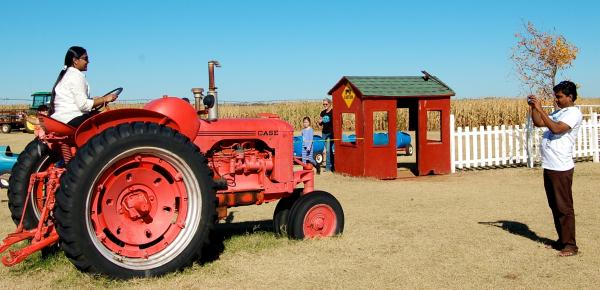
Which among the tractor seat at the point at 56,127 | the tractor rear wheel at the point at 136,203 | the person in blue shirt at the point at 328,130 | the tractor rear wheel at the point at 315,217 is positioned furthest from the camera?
the person in blue shirt at the point at 328,130

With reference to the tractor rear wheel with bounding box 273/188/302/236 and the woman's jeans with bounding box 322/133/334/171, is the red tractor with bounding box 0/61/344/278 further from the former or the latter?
the woman's jeans with bounding box 322/133/334/171

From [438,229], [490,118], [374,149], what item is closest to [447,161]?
[374,149]

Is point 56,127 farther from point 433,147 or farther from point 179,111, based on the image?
point 433,147

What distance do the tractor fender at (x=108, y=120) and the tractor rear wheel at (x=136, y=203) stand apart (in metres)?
0.25

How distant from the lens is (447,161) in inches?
538

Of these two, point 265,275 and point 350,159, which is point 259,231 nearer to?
point 265,275

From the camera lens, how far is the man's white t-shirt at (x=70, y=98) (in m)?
5.28

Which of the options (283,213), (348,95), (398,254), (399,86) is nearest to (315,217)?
(283,213)

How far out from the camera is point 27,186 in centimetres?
601

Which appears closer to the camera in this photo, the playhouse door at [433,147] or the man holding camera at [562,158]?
the man holding camera at [562,158]

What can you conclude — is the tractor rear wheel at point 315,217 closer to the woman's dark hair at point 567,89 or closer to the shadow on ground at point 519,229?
the shadow on ground at point 519,229

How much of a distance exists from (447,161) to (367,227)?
6.89 metres

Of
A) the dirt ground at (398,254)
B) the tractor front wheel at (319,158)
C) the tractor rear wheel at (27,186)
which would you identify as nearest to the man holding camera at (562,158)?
the dirt ground at (398,254)

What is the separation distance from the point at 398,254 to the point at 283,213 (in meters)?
1.47
